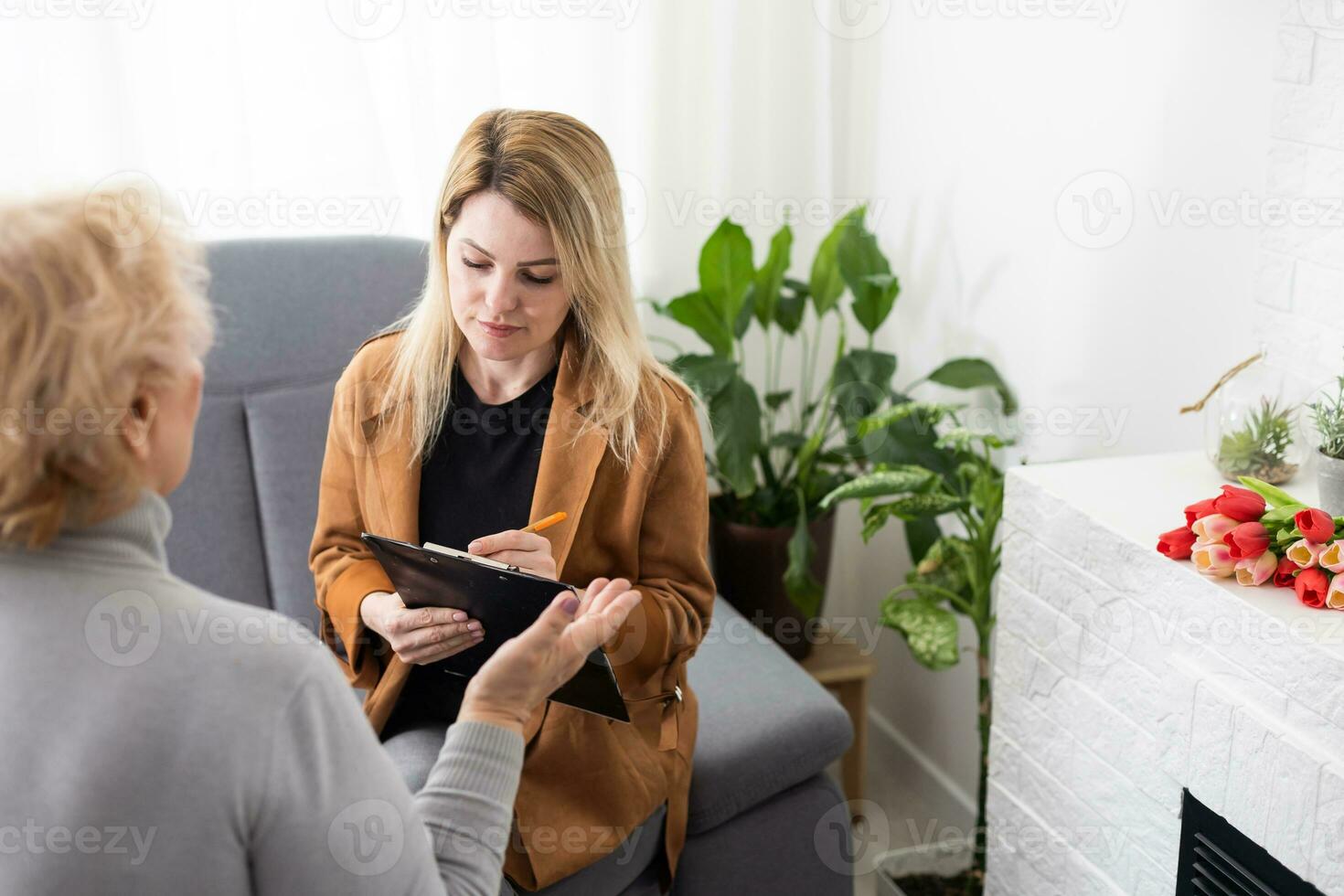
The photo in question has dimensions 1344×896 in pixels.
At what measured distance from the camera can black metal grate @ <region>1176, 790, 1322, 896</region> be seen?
4.45 ft

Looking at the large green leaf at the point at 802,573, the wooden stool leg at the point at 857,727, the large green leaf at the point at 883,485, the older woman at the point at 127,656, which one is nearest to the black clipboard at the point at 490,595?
the older woman at the point at 127,656

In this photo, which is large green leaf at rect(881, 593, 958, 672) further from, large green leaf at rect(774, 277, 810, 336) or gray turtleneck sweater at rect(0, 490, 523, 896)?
gray turtleneck sweater at rect(0, 490, 523, 896)

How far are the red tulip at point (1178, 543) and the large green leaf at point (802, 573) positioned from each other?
85 cm

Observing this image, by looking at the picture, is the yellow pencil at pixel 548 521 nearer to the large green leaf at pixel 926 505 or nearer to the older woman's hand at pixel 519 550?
the older woman's hand at pixel 519 550

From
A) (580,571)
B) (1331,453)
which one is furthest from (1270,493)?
(580,571)

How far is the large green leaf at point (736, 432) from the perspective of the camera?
7.38 feet

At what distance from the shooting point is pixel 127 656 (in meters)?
0.80

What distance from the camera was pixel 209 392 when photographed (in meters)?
1.98

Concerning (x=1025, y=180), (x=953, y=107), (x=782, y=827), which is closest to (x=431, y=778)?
(x=782, y=827)

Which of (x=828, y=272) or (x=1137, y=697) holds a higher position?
(x=828, y=272)

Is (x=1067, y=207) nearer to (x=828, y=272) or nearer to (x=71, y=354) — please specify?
(x=828, y=272)

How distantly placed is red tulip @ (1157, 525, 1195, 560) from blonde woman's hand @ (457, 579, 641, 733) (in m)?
0.67

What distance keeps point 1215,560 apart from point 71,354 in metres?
1.15

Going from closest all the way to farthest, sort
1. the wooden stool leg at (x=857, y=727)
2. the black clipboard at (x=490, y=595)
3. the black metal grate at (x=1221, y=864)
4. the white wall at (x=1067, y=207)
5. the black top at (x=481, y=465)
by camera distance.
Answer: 1. the black clipboard at (x=490, y=595)
2. the black metal grate at (x=1221, y=864)
3. the black top at (x=481, y=465)
4. the white wall at (x=1067, y=207)
5. the wooden stool leg at (x=857, y=727)
